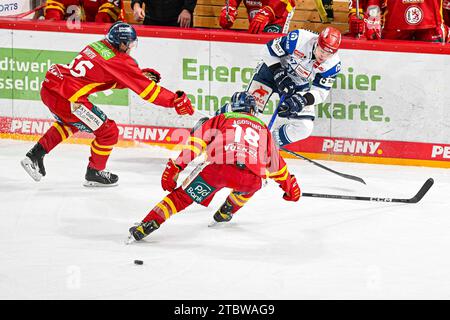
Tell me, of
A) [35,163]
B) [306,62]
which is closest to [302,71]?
[306,62]

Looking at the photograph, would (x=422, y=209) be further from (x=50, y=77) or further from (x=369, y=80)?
(x=50, y=77)

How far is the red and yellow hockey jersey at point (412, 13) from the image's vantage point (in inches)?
310

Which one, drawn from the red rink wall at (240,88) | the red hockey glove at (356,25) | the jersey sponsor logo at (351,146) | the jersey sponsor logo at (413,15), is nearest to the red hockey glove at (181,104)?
the red rink wall at (240,88)

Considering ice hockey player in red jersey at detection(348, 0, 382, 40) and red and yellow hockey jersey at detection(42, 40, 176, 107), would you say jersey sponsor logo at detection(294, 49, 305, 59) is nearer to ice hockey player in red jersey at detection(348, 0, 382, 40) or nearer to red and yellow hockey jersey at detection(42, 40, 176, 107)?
ice hockey player in red jersey at detection(348, 0, 382, 40)

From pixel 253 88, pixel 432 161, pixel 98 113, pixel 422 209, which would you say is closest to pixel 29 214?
pixel 98 113

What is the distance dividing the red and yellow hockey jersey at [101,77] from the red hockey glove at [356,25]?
2.23 meters

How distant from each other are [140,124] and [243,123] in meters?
2.72

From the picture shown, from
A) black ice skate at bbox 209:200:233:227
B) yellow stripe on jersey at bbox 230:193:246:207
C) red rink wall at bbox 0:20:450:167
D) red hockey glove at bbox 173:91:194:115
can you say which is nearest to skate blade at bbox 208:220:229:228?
black ice skate at bbox 209:200:233:227

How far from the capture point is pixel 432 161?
764cm

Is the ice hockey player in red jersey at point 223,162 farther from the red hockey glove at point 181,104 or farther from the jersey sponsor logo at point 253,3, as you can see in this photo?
the jersey sponsor logo at point 253,3

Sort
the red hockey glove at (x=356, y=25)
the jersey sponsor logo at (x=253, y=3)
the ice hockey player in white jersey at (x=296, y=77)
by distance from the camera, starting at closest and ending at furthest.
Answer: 1. the ice hockey player in white jersey at (x=296, y=77)
2. the red hockey glove at (x=356, y=25)
3. the jersey sponsor logo at (x=253, y=3)

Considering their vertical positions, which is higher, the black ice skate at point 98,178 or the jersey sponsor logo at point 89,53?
the jersey sponsor logo at point 89,53

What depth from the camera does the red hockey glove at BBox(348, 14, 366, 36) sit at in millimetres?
8000

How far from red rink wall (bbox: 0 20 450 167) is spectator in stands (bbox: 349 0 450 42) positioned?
40 centimetres
